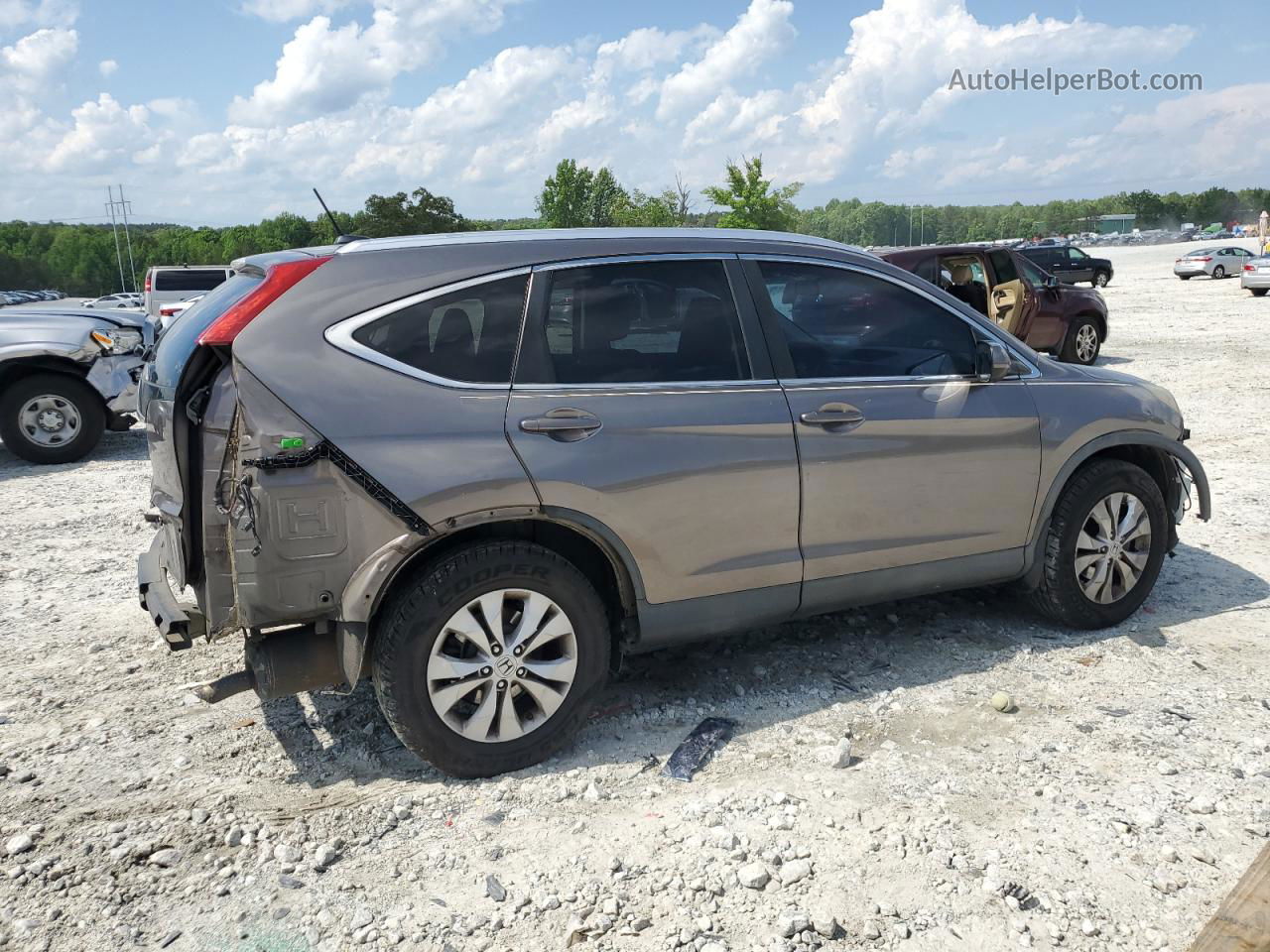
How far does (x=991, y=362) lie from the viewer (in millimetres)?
4359

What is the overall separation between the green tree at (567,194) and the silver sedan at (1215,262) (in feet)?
195

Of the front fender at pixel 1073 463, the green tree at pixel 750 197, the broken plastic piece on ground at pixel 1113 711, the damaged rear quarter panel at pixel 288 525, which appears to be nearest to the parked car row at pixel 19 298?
the green tree at pixel 750 197

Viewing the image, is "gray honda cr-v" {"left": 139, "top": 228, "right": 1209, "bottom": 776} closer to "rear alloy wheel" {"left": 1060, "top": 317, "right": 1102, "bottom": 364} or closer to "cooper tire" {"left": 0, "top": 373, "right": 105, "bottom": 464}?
"cooper tire" {"left": 0, "top": 373, "right": 105, "bottom": 464}

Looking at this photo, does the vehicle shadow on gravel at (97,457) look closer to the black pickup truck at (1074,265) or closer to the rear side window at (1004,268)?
the rear side window at (1004,268)

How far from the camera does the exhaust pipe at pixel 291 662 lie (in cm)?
342

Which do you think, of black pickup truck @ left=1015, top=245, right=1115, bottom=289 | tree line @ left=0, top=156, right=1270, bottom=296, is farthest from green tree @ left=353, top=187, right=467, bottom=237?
black pickup truck @ left=1015, top=245, right=1115, bottom=289

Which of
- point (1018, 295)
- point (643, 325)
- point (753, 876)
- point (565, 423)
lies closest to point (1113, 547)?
point (643, 325)

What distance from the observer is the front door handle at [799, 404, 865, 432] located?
3.96m

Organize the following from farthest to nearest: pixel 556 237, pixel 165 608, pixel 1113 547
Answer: pixel 1113 547 < pixel 556 237 < pixel 165 608

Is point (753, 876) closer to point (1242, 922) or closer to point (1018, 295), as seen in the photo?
point (1242, 922)

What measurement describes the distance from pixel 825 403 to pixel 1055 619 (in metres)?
1.80

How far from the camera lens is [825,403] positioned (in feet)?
13.1

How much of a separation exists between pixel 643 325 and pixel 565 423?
55cm

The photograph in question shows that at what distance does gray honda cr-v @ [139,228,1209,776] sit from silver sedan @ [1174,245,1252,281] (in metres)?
38.5
